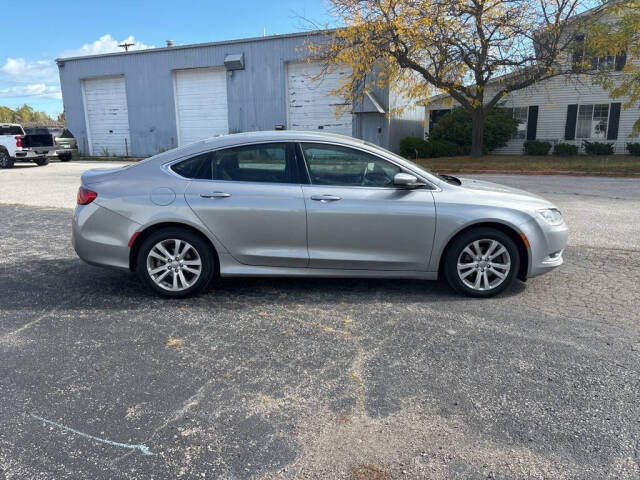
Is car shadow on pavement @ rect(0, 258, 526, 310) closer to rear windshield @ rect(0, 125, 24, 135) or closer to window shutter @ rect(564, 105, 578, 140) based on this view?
rear windshield @ rect(0, 125, 24, 135)

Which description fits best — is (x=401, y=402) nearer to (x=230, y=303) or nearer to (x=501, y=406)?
(x=501, y=406)

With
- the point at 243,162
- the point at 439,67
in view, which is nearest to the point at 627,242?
the point at 243,162

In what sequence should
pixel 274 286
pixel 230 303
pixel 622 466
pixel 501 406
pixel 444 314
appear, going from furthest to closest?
1. pixel 274 286
2. pixel 230 303
3. pixel 444 314
4. pixel 501 406
5. pixel 622 466

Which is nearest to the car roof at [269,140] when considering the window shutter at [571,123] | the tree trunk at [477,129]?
the tree trunk at [477,129]

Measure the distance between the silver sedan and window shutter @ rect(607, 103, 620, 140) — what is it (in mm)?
23058

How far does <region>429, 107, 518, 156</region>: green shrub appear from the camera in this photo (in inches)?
990

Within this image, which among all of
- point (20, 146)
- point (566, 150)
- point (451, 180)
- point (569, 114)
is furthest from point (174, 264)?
point (569, 114)

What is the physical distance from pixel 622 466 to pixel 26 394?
11.3 ft

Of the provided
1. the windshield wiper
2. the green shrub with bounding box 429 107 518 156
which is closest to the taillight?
the windshield wiper

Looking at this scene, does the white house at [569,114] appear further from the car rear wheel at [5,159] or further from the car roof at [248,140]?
the car roof at [248,140]

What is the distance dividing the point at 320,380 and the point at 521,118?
26287mm

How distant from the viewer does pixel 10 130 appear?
2170cm

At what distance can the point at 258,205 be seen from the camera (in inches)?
180

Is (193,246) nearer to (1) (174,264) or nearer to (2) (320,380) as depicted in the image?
(1) (174,264)
